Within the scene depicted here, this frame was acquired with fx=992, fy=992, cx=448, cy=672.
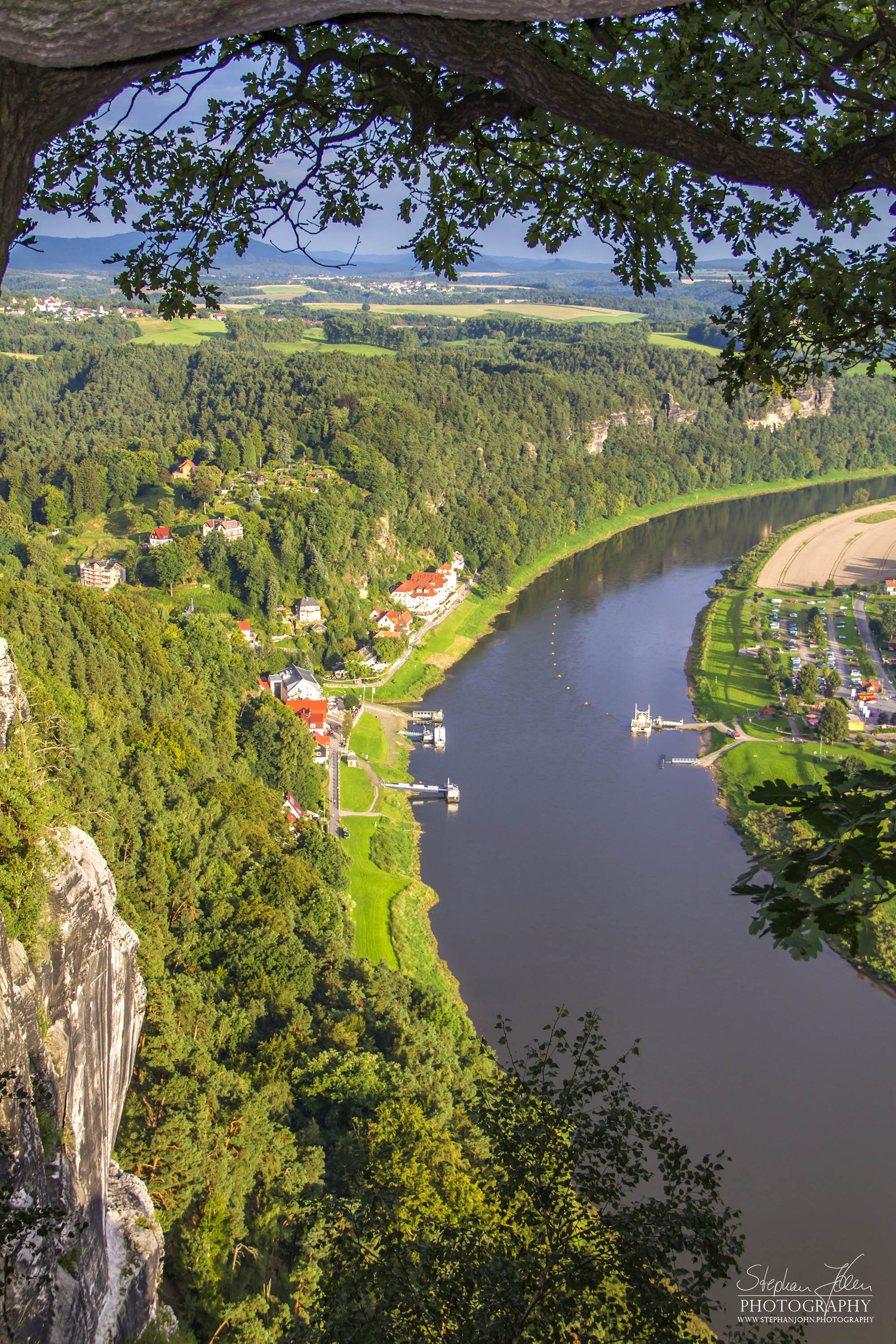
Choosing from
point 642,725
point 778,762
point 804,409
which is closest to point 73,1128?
point 778,762

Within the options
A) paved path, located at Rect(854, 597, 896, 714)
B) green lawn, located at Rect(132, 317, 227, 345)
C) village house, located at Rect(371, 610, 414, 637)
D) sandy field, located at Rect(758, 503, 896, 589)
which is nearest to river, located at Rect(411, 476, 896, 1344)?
village house, located at Rect(371, 610, 414, 637)

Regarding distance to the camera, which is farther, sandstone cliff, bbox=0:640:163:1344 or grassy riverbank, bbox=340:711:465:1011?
grassy riverbank, bbox=340:711:465:1011

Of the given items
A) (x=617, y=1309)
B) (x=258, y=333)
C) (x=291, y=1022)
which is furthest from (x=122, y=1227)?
(x=258, y=333)

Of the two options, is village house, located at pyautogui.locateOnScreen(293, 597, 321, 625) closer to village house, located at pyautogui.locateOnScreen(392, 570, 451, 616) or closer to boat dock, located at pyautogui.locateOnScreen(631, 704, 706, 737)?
village house, located at pyautogui.locateOnScreen(392, 570, 451, 616)

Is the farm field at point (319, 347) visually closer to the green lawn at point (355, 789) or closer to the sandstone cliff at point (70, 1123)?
the green lawn at point (355, 789)

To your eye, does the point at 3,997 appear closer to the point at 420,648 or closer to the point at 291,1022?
the point at 291,1022

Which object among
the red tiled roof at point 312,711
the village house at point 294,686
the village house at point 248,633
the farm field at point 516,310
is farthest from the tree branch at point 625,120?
the farm field at point 516,310

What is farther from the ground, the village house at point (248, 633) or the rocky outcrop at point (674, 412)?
the rocky outcrop at point (674, 412)
